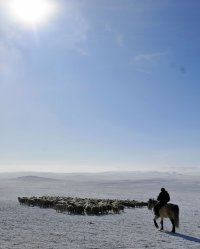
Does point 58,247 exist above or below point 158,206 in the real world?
below

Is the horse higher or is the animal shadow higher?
the horse

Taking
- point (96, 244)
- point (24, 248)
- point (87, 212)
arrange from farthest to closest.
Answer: point (87, 212) → point (96, 244) → point (24, 248)

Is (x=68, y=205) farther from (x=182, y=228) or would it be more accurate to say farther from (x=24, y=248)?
(x=24, y=248)

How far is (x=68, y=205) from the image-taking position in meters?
27.0

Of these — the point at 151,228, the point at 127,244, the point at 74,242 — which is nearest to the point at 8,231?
the point at 74,242

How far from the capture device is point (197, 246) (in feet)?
44.5

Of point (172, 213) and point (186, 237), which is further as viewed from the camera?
point (172, 213)

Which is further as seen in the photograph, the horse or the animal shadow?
the horse

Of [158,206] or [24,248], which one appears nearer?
[24,248]

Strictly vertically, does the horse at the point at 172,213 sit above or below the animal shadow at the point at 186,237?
above

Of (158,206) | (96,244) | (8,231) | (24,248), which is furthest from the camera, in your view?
(158,206)

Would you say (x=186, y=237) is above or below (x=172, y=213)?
below

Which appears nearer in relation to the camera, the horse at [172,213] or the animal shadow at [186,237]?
the animal shadow at [186,237]

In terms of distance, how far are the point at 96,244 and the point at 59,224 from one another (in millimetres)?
6193
